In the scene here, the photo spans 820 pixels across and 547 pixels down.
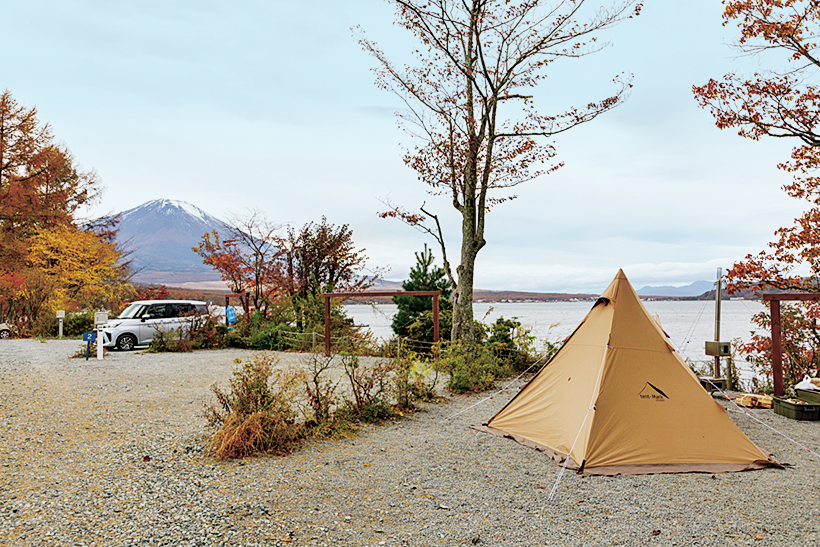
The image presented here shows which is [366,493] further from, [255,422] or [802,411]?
[802,411]

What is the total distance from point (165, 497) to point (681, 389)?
496cm

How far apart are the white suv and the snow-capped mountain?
354ft

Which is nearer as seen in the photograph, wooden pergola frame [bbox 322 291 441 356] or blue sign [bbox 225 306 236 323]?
wooden pergola frame [bbox 322 291 441 356]

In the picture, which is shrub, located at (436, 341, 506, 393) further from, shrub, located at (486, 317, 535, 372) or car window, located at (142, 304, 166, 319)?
car window, located at (142, 304, 166, 319)

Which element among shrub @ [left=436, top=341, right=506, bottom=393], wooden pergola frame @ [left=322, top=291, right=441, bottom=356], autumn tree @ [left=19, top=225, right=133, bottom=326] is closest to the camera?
shrub @ [left=436, top=341, right=506, bottom=393]

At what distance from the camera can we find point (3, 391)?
8.13 metres

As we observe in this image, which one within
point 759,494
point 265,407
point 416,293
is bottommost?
point 759,494

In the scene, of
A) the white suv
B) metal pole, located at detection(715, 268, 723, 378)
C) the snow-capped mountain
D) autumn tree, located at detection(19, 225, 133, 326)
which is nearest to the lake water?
→ metal pole, located at detection(715, 268, 723, 378)

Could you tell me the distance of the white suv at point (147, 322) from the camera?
48.1ft

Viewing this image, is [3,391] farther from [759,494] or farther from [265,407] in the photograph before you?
[759,494]

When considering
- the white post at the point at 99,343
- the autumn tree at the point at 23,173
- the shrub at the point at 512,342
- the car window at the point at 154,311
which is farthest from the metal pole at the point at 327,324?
the autumn tree at the point at 23,173

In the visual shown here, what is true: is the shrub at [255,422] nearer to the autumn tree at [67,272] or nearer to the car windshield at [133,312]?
the car windshield at [133,312]


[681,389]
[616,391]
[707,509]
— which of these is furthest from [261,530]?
[681,389]

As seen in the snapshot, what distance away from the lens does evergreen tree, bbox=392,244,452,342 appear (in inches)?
540
